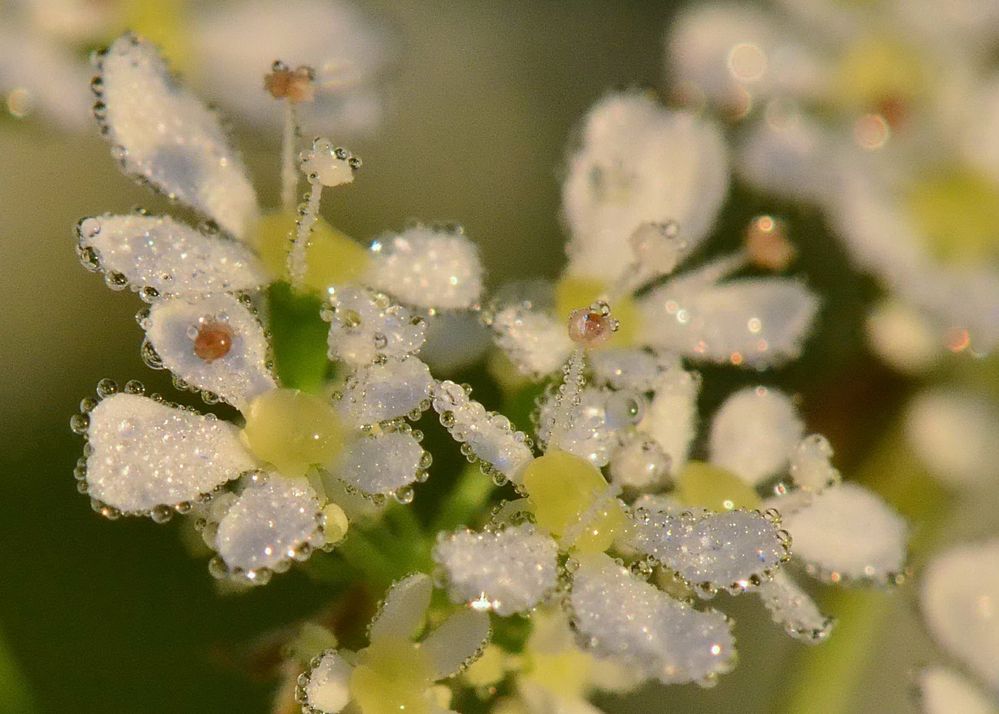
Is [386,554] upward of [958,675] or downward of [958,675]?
upward

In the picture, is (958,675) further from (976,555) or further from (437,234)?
(437,234)

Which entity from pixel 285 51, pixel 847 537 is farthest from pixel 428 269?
pixel 285 51

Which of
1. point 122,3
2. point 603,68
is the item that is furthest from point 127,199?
point 603,68

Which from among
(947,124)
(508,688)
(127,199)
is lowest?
(127,199)

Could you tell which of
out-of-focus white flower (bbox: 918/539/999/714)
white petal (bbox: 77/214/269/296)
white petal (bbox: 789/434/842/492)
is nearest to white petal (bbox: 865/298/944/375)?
out-of-focus white flower (bbox: 918/539/999/714)

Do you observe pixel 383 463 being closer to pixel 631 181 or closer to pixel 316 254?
pixel 316 254

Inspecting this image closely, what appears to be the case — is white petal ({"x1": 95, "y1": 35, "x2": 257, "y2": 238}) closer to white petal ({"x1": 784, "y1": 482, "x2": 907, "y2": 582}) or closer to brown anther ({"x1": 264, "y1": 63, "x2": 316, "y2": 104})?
brown anther ({"x1": 264, "y1": 63, "x2": 316, "y2": 104})
